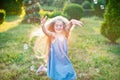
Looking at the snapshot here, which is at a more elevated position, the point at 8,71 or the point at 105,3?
the point at 105,3

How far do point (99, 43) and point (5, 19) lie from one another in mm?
1370

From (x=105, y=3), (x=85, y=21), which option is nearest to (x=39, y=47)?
(x=85, y=21)

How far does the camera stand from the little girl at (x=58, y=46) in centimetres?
431

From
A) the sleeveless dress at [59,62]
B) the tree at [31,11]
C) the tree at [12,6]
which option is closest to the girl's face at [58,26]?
the sleeveless dress at [59,62]

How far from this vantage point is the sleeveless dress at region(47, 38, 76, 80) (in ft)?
14.2

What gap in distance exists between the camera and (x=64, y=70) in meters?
4.36

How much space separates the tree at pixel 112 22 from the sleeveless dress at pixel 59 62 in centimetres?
82

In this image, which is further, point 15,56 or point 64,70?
point 15,56

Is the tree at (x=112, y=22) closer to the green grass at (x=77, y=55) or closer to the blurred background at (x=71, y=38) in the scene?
the blurred background at (x=71, y=38)

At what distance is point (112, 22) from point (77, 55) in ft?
2.53

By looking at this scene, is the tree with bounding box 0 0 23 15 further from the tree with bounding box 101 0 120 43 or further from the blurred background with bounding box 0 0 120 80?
the tree with bounding box 101 0 120 43

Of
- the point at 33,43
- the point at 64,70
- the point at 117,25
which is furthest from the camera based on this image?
the point at 117,25

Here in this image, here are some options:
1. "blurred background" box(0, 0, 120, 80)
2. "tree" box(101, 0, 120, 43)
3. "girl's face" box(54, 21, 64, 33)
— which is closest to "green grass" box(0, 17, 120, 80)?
"blurred background" box(0, 0, 120, 80)

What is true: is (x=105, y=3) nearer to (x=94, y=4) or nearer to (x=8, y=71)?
(x=94, y=4)
